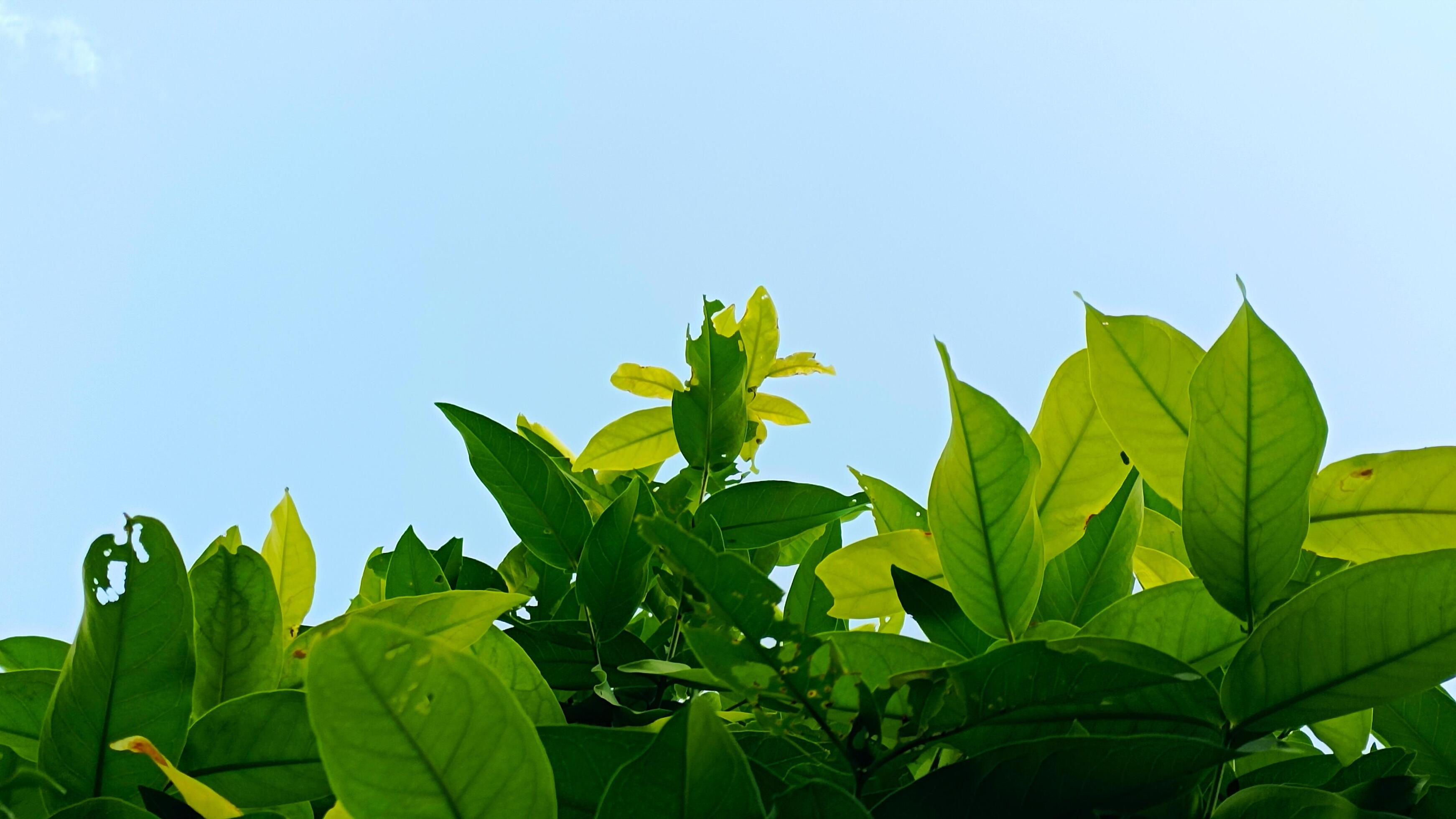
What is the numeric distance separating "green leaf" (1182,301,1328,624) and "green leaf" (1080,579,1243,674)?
3 centimetres

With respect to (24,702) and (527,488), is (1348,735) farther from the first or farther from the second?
(24,702)

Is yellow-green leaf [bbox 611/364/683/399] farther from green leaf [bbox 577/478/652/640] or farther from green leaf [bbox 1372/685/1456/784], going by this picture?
green leaf [bbox 1372/685/1456/784]

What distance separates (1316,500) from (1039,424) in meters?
0.14

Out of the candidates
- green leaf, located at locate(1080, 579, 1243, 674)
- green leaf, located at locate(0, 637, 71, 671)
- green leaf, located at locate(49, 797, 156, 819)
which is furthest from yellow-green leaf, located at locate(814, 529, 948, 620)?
green leaf, located at locate(0, 637, 71, 671)

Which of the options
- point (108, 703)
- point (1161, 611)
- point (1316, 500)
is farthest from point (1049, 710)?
point (108, 703)

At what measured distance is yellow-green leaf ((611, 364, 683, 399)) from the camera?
0.88 metres

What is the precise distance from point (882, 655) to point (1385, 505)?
257 millimetres

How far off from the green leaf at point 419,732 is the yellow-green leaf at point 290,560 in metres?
0.39

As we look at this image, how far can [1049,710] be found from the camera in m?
0.34

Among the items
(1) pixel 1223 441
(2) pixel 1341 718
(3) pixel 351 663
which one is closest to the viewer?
(3) pixel 351 663

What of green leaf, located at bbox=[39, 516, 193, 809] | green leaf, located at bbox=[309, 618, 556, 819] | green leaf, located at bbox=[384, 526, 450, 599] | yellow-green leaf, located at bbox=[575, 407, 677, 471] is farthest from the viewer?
yellow-green leaf, located at bbox=[575, 407, 677, 471]

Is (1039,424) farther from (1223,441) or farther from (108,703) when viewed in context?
(108,703)

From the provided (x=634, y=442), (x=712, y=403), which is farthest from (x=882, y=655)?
(x=634, y=442)

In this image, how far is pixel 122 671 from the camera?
1.24 ft
